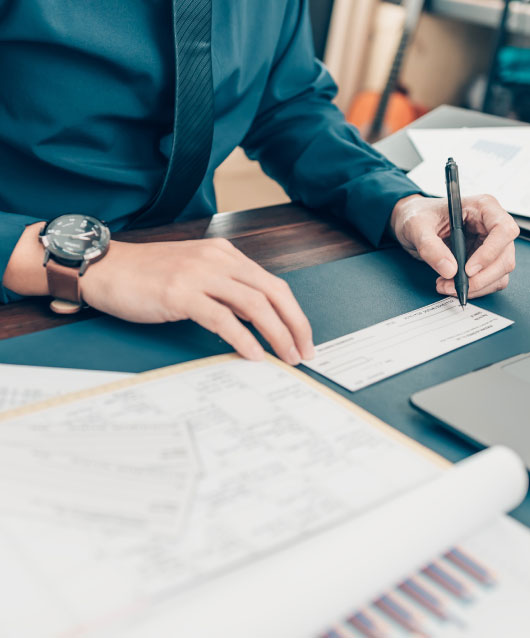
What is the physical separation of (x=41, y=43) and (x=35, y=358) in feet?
1.28

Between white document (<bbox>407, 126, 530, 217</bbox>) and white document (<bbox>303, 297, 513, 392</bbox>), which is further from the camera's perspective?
A: white document (<bbox>407, 126, 530, 217</bbox>)

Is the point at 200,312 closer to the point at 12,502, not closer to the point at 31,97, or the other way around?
the point at 12,502

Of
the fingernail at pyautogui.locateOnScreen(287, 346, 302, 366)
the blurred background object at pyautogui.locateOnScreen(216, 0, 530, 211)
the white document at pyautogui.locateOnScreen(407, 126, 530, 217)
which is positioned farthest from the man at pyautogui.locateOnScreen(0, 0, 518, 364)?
the blurred background object at pyautogui.locateOnScreen(216, 0, 530, 211)

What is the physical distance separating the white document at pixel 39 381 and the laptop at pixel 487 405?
9.5 inches

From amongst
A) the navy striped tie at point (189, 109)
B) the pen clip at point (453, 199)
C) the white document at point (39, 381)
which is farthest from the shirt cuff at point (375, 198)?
the white document at point (39, 381)

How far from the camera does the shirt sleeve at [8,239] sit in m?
0.63

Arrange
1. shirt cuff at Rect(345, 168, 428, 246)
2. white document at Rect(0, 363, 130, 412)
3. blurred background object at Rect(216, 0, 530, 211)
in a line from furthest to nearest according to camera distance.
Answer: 1. blurred background object at Rect(216, 0, 530, 211)
2. shirt cuff at Rect(345, 168, 428, 246)
3. white document at Rect(0, 363, 130, 412)

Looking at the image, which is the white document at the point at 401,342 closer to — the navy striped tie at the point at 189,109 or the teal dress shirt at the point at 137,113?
the teal dress shirt at the point at 137,113

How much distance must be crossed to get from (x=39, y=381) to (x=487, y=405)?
1.12 ft

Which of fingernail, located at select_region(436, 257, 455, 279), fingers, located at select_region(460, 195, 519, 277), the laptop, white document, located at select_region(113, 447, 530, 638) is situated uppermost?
fingers, located at select_region(460, 195, 519, 277)

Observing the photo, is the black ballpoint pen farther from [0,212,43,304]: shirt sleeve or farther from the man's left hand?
[0,212,43,304]: shirt sleeve

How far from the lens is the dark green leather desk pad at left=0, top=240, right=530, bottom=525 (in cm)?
51

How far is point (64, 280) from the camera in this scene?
60cm

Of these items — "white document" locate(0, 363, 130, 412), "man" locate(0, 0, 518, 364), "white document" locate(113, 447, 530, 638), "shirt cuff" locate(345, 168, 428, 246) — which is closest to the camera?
"white document" locate(113, 447, 530, 638)
